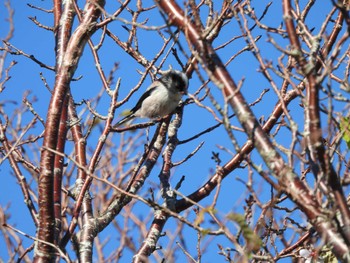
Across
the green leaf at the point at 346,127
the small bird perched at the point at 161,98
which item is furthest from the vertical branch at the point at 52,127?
the small bird perched at the point at 161,98

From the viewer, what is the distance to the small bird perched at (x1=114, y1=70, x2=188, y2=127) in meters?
5.92

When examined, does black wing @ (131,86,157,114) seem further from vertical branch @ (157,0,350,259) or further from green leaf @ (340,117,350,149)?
green leaf @ (340,117,350,149)

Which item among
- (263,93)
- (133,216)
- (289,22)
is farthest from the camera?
(133,216)

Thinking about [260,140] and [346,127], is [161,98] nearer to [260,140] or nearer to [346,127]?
[260,140]

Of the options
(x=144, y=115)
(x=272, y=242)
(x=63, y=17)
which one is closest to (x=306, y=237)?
(x=272, y=242)

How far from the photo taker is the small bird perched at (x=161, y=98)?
5.92 m

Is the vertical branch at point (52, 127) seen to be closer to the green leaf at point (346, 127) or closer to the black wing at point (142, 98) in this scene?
the green leaf at point (346, 127)

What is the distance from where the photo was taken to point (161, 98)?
6.07m

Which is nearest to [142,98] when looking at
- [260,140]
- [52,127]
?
[52,127]

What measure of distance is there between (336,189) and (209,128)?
1.81 meters

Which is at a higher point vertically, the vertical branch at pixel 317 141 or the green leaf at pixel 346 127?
the green leaf at pixel 346 127

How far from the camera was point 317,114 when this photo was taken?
7.32ft

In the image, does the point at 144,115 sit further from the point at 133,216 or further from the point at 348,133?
the point at 348,133

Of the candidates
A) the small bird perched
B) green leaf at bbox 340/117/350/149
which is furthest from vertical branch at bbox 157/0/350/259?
the small bird perched
